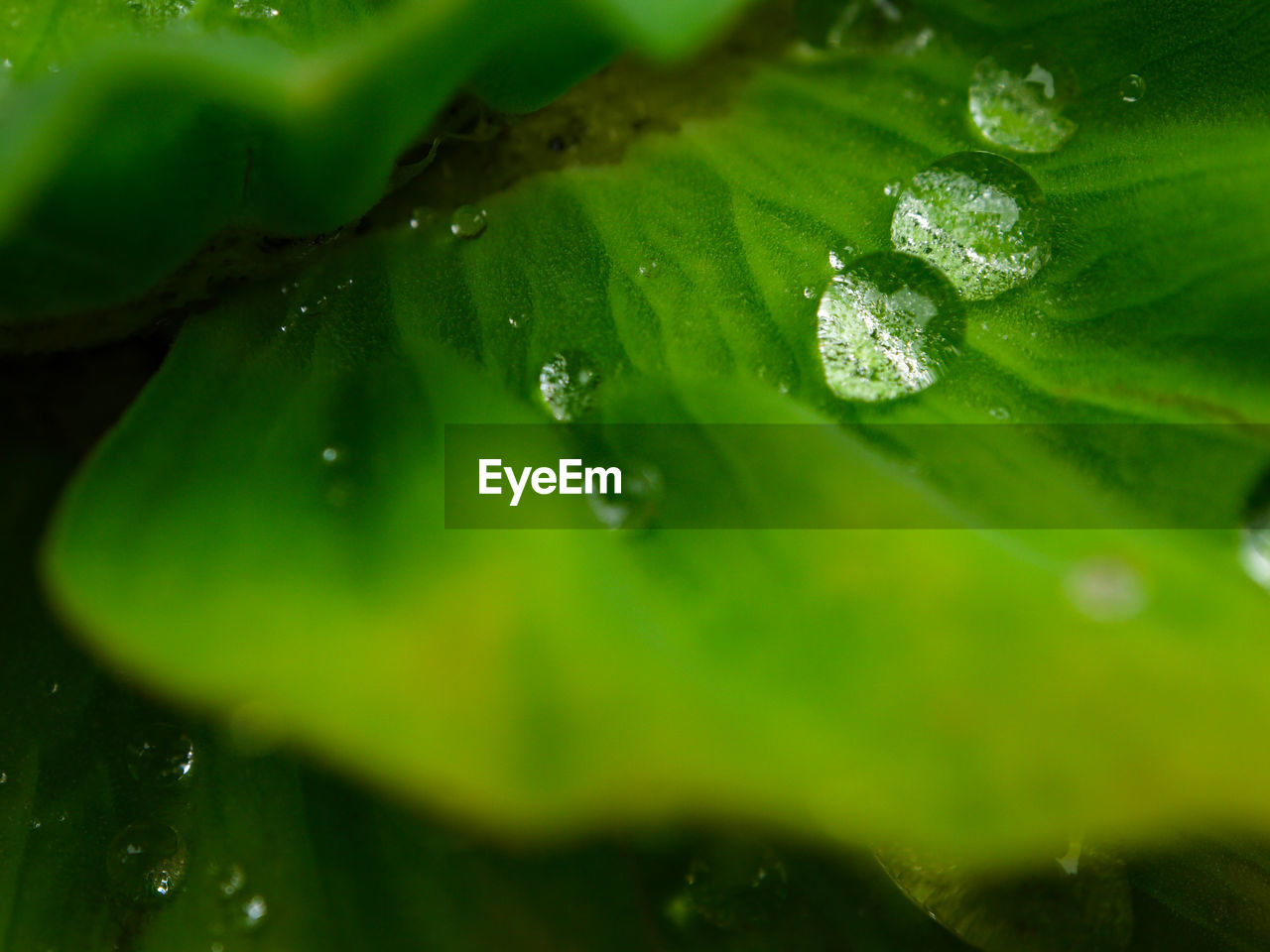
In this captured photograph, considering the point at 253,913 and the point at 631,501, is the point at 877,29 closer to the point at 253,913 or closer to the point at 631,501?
the point at 631,501

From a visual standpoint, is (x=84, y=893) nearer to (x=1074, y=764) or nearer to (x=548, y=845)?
(x=548, y=845)

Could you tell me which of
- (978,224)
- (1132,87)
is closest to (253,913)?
(978,224)

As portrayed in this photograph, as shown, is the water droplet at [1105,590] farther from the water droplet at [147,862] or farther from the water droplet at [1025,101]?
the water droplet at [147,862]

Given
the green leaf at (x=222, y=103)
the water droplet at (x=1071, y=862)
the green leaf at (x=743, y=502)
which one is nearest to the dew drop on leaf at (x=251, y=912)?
the green leaf at (x=743, y=502)

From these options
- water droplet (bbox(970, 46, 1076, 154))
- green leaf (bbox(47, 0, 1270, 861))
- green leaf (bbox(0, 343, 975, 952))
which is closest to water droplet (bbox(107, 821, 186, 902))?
green leaf (bbox(0, 343, 975, 952))

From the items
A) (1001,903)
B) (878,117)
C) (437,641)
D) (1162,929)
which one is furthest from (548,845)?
(878,117)

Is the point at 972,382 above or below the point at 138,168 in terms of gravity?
below

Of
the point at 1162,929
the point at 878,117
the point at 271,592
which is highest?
the point at 878,117

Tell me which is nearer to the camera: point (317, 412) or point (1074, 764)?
point (1074, 764)
